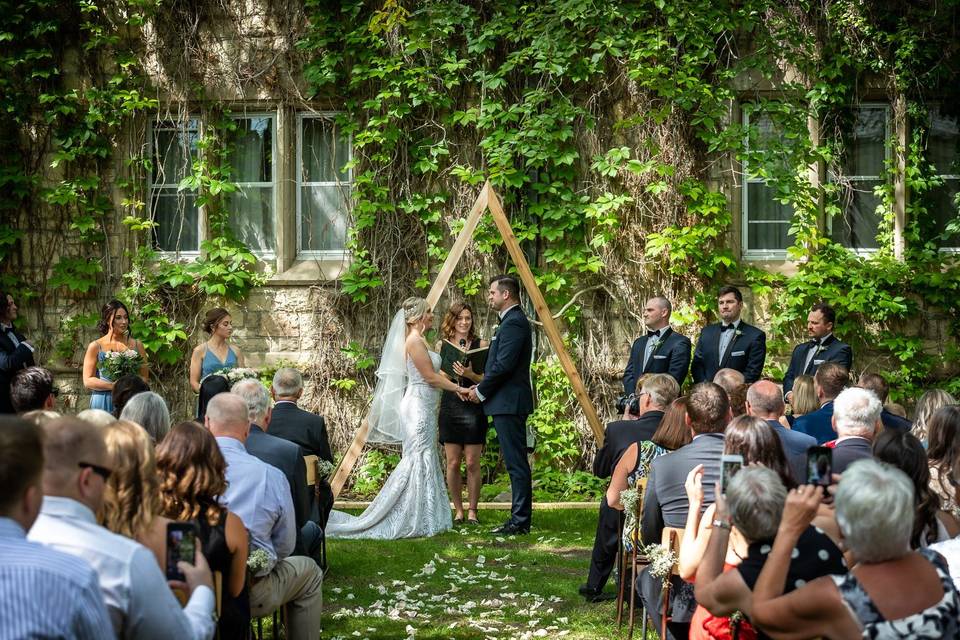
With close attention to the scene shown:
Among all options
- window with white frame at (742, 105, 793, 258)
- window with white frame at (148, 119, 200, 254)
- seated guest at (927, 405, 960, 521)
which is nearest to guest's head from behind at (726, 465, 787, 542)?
seated guest at (927, 405, 960, 521)

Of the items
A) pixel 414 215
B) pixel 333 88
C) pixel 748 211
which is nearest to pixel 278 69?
pixel 333 88

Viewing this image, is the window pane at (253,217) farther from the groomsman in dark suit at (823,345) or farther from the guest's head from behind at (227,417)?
the guest's head from behind at (227,417)

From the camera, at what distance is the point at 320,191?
1184cm

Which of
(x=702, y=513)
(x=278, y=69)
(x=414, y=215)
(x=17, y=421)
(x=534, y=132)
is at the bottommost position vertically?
(x=702, y=513)

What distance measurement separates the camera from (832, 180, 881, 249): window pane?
1133 centimetres

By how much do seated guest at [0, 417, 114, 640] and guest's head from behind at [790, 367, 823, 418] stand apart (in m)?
5.70

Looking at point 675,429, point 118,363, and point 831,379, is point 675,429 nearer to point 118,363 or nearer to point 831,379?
point 831,379

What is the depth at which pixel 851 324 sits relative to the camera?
10.8 m

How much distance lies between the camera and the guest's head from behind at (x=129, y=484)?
11.4ft

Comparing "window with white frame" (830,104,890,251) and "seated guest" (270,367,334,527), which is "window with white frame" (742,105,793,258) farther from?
"seated guest" (270,367,334,527)

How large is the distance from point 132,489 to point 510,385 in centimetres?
575

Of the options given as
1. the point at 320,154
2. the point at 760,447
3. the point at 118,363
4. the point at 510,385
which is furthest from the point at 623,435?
the point at 320,154

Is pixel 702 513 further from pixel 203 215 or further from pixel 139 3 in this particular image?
pixel 139 3

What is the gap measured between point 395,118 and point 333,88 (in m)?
0.77
